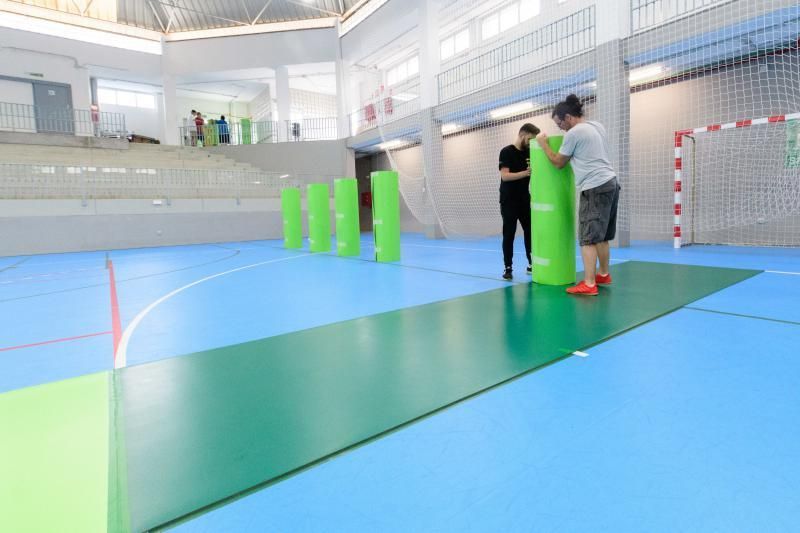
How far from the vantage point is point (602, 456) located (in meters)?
1.36

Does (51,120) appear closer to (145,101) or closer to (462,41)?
(145,101)

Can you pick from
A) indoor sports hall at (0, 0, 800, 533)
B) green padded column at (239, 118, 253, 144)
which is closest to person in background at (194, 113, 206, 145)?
green padded column at (239, 118, 253, 144)

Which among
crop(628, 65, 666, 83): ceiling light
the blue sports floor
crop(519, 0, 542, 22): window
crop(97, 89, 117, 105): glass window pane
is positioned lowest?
the blue sports floor

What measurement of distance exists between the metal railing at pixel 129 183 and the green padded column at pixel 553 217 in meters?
11.5

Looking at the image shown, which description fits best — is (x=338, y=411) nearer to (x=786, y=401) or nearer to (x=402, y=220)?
(x=786, y=401)

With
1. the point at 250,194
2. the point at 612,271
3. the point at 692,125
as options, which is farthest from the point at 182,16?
the point at 612,271

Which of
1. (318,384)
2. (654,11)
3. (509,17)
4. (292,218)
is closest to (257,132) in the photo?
(292,218)

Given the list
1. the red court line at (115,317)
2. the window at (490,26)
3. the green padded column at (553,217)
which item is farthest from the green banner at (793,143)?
the red court line at (115,317)

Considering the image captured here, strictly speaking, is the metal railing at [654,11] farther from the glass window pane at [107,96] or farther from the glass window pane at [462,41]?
the glass window pane at [107,96]

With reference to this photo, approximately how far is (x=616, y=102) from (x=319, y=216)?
18.2 ft

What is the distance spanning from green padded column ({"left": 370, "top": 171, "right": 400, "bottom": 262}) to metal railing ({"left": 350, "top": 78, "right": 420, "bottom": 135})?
351 inches

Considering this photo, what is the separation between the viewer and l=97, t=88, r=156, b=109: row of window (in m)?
20.5

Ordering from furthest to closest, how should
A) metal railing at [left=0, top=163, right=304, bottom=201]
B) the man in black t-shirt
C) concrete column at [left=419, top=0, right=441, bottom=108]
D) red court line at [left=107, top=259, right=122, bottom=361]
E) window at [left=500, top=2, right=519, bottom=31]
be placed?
window at [left=500, top=2, right=519, bottom=31]
concrete column at [left=419, top=0, right=441, bottom=108]
metal railing at [left=0, top=163, right=304, bottom=201]
the man in black t-shirt
red court line at [left=107, top=259, right=122, bottom=361]

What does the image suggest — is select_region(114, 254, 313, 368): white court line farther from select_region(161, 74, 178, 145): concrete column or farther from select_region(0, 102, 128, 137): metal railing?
select_region(161, 74, 178, 145): concrete column
